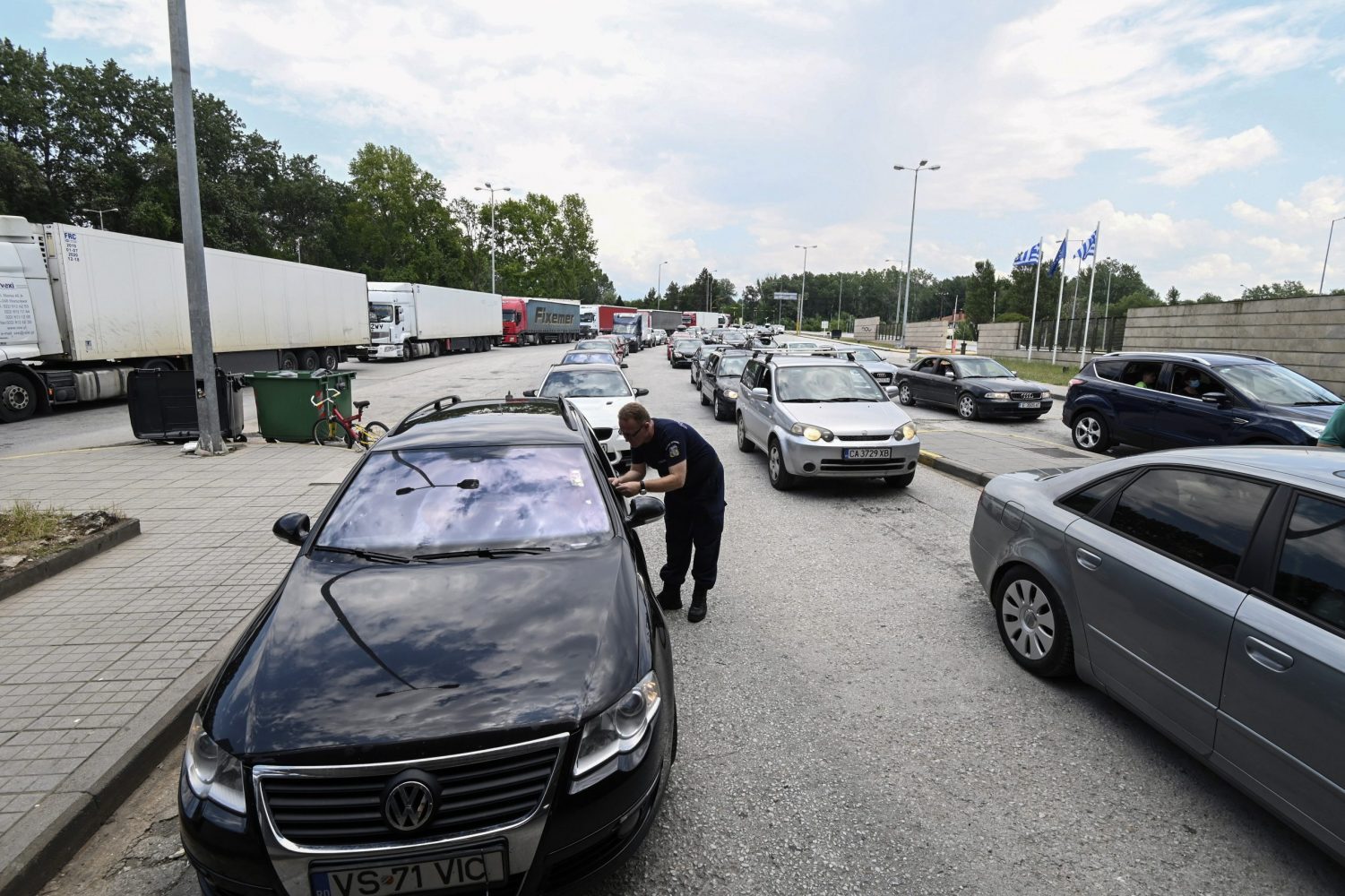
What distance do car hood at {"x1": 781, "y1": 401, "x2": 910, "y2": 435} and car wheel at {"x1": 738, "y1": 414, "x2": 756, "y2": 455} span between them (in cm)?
207

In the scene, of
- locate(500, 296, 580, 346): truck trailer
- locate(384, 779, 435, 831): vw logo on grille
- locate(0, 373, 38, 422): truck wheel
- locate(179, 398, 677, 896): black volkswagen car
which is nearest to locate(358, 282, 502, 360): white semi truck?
locate(500, 296, 580, 346): truck trailer

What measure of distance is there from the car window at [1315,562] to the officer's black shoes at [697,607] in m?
3.12

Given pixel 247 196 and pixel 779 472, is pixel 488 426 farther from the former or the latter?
pixel 247 196

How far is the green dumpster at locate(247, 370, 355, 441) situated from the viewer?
11.5m

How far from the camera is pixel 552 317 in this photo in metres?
58.2

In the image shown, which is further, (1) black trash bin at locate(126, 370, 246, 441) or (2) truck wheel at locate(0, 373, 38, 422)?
(2) truck wheel at locate(0, 373, 38, 422)

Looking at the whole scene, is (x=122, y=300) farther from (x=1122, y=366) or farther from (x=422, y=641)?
(x=1122, y=366)

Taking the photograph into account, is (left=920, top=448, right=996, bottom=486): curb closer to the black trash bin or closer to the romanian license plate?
the romanian license plate

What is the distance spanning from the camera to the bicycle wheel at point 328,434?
1161 centimetres

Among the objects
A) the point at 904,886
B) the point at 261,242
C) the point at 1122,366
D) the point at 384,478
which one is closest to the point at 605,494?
the point at 384,478

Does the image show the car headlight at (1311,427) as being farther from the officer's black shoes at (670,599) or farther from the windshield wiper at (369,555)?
the windshield wiper at (369,555)

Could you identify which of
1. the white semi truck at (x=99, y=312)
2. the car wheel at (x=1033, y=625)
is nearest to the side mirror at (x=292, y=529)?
the car wheel at (x=1033, y=625)

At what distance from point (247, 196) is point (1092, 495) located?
217ft

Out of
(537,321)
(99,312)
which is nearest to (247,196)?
(537,321)
